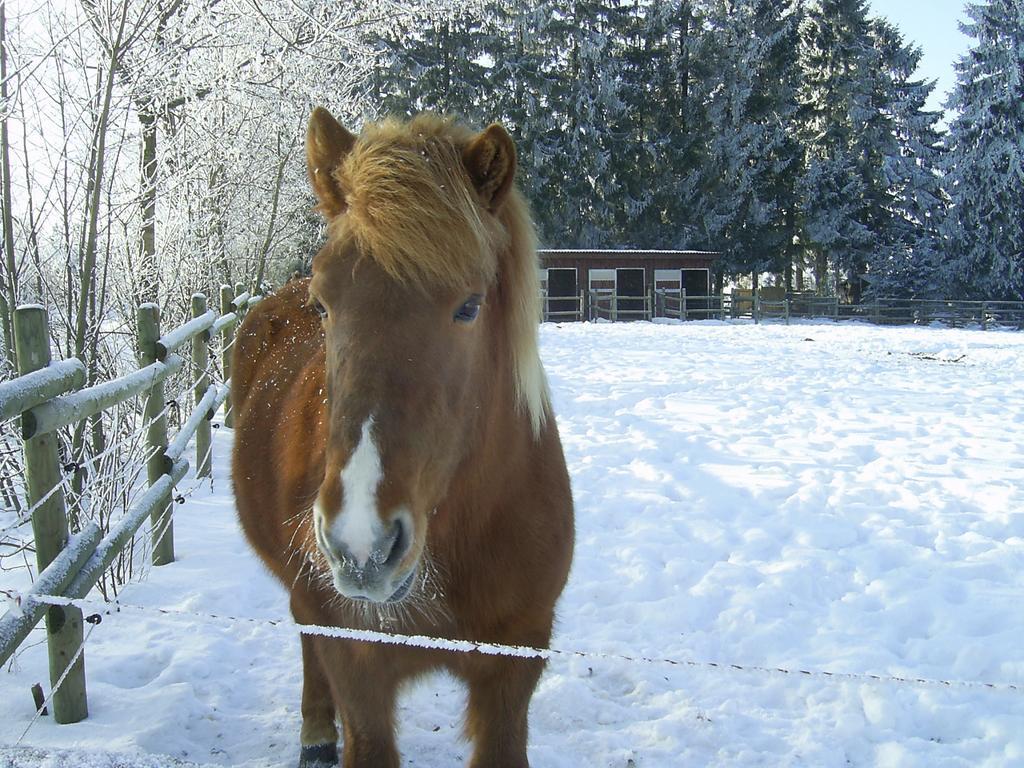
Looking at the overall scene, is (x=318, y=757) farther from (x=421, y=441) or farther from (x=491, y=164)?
(x=491, y=164)

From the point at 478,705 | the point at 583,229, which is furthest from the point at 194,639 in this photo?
the point at 583,229

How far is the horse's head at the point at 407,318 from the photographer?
1.49 metres

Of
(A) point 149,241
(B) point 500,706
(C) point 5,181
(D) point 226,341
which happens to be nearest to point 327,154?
(B) point 500,706

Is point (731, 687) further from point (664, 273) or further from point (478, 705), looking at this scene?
point (664, 273)

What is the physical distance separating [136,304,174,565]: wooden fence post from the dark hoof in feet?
6.04

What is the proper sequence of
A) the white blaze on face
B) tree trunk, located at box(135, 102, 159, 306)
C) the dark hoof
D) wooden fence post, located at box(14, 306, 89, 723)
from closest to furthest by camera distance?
the white blaze on face, wooden fence post, located at box(14, 306, 89, 723), the dark hoof, tree trunk, located at box(135, 102, 159, 306)

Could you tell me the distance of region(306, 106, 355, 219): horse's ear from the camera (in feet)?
6.59

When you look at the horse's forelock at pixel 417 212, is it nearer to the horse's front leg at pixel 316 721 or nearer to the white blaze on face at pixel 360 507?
the white blaze on face at pixel 360 507

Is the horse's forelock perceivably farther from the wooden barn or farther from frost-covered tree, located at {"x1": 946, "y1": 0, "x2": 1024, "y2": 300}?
frost-covered tree, located at {"x1": 946, "y1": 0, "x2": 1024, "y2": 300}

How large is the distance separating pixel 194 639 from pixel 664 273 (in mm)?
29384

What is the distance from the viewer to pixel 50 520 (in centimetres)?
264

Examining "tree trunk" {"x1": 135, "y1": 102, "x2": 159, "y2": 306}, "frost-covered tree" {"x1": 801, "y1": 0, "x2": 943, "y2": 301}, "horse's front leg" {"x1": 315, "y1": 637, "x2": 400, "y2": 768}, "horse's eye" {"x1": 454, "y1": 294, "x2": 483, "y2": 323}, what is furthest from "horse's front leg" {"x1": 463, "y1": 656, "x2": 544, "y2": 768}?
"frost-covered tree" {"x1": 801, "y1": 0, "x2": 943, "y2": 301}

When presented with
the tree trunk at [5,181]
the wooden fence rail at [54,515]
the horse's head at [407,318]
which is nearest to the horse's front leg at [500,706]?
A: the horse's head at [407,318]

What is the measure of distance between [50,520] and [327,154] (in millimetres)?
1735
